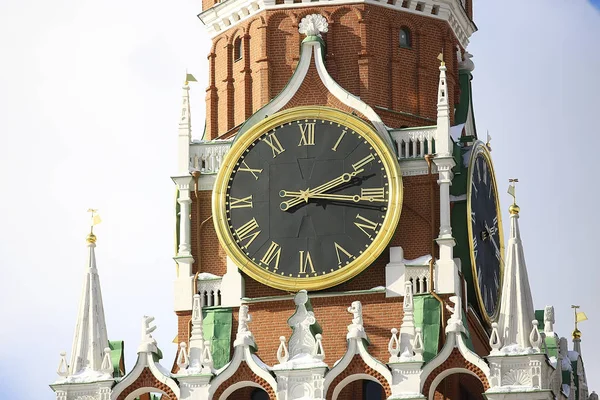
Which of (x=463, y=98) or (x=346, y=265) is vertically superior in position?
(x=463, y=98)

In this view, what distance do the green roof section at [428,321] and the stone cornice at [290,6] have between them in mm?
5515

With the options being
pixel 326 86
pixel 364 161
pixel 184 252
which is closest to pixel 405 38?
pixel 326 86

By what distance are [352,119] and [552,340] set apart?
481cm

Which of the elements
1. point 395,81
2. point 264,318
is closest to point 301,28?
point 395,81

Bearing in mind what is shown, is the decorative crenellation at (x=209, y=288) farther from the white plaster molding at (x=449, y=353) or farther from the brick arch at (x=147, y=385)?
the white plaster molding at (x=449, y=353)

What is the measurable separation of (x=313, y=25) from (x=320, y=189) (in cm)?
305

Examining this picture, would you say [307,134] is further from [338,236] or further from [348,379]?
[348,379]

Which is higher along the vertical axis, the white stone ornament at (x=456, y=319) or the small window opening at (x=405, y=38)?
the small window opening at (x=405, y=38)

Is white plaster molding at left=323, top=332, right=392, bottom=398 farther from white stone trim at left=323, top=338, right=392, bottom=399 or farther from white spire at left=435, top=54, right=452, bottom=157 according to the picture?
white spire at left=435, top=54, right=452, bottom=157

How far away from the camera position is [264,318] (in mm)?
51062

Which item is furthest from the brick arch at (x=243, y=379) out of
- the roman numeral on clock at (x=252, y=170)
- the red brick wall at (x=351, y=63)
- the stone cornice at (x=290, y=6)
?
the stone cornice at (x=290, y=6)

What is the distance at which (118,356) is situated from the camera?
5100 centimetres

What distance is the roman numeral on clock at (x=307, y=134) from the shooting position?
51562 millimetres

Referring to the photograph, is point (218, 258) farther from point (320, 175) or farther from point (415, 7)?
point (415, 7)
